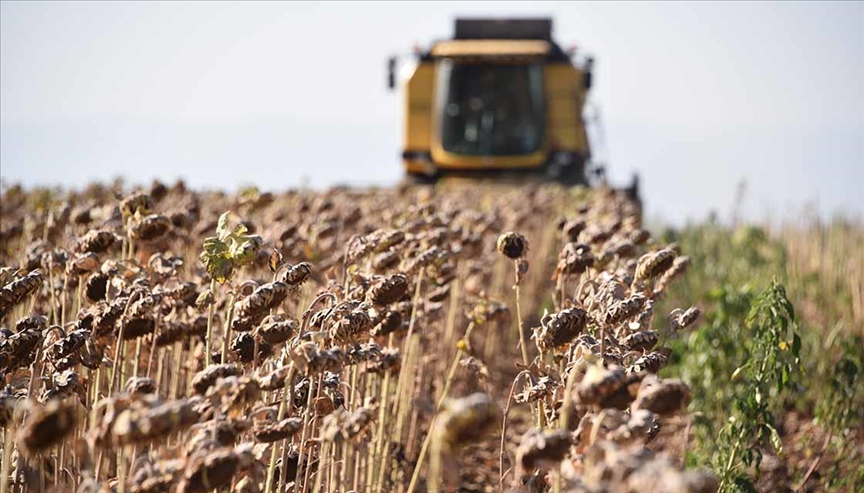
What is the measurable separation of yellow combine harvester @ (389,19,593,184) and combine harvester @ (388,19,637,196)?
0.05ft

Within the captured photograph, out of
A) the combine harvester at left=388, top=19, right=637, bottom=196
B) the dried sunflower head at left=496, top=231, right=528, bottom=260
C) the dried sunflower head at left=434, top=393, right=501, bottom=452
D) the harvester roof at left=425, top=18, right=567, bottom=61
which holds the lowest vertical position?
the combine harvester at left=388, top=19, right=637, bottom=196

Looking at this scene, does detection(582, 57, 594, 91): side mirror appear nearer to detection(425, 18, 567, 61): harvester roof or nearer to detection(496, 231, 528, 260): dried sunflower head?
detection(425, 18, 567, 61): harvester roof

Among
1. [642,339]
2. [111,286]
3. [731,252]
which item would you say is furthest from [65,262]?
[731,252]

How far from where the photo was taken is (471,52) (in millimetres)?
14570

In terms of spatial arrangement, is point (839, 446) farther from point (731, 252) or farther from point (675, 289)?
point (731, 252)

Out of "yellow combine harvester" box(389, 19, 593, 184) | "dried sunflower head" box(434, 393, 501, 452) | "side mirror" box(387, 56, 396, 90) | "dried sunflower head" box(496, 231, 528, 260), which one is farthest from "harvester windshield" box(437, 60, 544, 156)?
"dried sunflower head" box(434, 393, 501, 452)

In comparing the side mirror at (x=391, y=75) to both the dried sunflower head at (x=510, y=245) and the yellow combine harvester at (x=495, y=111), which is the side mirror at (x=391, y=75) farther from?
the dried sunflower head at (x=510, y=245)

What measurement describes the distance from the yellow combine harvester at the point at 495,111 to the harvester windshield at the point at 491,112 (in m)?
0.01

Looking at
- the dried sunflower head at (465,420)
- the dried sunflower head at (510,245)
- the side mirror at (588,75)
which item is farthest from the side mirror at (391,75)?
the dried sunflower head at (465,420)

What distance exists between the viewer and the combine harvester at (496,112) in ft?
49.2

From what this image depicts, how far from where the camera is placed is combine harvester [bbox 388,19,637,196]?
49.2 ft

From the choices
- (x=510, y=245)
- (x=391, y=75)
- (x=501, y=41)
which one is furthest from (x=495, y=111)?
(x=510, y=245)

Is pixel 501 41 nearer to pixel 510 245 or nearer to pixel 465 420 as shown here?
pixel 510 245

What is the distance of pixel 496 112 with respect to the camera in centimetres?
1541
